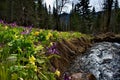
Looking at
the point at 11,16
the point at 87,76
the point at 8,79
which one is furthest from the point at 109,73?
the point at 11,16

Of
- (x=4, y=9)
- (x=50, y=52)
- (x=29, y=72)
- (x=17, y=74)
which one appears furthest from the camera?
(x=4, y=9)

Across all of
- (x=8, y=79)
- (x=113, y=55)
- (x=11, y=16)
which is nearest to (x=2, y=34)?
(x=8, y=79)

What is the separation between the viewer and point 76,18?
6544cm

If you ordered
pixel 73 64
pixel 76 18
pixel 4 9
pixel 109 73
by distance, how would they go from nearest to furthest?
pixel 109 73
pixel 73 64
pixel 4 9
pixel 76 18

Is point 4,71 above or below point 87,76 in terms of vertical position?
above

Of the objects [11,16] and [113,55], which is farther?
[11,16]

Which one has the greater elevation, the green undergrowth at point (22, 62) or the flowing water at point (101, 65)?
the green undergrowth at point (22, 62)

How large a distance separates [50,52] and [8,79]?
2.17 metres

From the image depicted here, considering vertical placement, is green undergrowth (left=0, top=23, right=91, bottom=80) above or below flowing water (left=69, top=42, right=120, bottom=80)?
above

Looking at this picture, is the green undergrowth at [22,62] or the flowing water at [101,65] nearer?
the green undergrowth at [22,62]

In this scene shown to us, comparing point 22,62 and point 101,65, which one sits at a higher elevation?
point 22,62

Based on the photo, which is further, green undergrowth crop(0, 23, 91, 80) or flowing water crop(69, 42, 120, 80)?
flowing water crop(69, 42, 120, 80)

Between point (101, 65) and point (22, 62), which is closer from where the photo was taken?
point (22, 62)

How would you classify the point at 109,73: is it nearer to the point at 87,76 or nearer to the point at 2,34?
the point at 87,76
